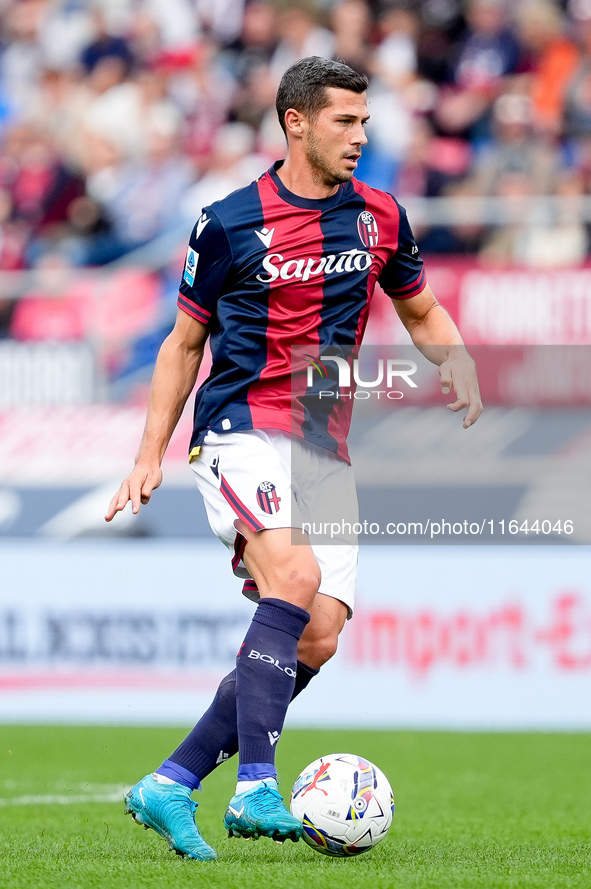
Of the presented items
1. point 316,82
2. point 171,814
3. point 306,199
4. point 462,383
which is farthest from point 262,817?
point 316,82

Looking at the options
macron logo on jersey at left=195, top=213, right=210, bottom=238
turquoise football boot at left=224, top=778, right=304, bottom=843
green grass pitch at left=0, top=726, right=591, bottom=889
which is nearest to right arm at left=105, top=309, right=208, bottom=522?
macron logo on jersey at left=195, top=213, right=210, bottom=238

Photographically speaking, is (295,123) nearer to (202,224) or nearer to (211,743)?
(202,224)

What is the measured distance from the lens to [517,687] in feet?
27.3

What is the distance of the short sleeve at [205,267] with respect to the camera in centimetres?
374

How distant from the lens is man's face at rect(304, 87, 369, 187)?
146 inches

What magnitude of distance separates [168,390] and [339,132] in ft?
2.93

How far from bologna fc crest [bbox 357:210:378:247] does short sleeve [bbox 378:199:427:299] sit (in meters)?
0.11

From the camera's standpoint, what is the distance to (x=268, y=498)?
11.7ft

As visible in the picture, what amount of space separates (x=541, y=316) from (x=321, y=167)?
224 inches

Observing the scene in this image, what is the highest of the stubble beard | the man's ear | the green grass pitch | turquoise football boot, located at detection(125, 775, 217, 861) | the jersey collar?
the man's ear

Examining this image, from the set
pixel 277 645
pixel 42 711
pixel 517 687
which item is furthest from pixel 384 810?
pixel 42 711

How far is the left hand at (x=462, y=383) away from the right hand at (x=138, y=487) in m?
0.87

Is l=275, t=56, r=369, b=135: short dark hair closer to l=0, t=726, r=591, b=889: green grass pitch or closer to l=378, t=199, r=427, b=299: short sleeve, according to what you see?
l=378, t=199, r=427, b=299: short sleeve

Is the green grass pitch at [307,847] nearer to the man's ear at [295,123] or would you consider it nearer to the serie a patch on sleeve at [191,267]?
the serie a patch on sleeve at [191,267]
